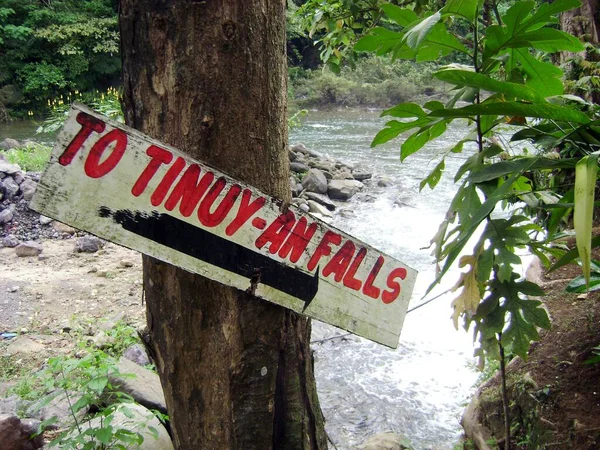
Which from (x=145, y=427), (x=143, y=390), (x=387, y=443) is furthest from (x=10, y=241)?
(x=387, y=443)

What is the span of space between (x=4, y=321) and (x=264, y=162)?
3558mm

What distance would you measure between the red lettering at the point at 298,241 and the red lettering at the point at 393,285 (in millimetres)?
183

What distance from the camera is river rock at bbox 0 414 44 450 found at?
202 centimetres

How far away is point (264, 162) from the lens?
0.89 m

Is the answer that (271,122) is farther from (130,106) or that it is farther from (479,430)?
(479,430)

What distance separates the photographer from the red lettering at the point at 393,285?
939mm

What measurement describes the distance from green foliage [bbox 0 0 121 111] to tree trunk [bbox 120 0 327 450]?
14.6 metres

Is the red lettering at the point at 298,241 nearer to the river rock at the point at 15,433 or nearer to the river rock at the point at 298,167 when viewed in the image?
the river rock at the point at 15,433

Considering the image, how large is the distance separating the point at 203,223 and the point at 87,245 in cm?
457

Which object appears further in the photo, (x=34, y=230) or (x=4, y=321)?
(x=34, y=230)

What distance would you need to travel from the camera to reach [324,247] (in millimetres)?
880

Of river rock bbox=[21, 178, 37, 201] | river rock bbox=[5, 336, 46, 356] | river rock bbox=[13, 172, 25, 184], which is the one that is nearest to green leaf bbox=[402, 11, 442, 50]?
river rock bbox=[5, 336, 46, 356]

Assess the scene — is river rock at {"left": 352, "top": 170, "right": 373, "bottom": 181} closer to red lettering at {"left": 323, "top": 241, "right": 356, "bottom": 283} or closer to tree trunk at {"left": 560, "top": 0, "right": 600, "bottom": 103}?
tree trunk at {"left": 560, "top": 0, "right": 600, "bottom": 103}

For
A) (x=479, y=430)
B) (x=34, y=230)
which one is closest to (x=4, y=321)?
(x=34, y=230)
